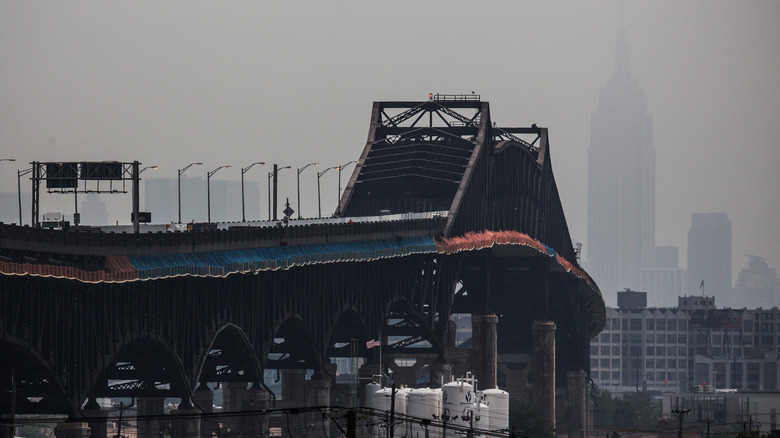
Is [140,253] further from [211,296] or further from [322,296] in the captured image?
[322,296]

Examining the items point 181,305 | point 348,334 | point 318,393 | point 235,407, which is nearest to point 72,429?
point 181,305

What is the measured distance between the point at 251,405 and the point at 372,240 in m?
23.0

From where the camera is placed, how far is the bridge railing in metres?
115

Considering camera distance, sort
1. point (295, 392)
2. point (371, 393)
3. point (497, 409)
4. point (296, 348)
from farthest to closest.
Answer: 1. point (295, 392)
2. point (296, 348)
3. point (497, 409)
4. point (371, 393)

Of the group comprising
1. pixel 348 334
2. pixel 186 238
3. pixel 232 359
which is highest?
pixel 186 238

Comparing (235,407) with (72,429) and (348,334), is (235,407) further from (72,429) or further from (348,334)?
(72,429)

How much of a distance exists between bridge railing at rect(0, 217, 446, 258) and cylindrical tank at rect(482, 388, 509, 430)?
1848 centimetres

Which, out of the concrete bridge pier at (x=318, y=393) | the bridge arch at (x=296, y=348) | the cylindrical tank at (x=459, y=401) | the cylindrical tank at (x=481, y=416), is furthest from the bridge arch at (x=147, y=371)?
the concrete bridge pier at (x=318, y=393)

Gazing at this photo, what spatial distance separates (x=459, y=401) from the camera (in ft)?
522

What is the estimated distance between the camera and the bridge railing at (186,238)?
377 feet

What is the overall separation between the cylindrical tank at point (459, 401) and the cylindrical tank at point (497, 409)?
332 cm

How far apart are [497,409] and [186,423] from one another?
31.7m

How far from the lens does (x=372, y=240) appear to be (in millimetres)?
178875

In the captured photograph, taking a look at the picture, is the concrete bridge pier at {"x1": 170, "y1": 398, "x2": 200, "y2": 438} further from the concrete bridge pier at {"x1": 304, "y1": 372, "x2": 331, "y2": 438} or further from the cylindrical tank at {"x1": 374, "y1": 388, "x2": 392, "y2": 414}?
the concrete bridge pier at {"x1": 304, "y1": 372, "x2": 331, "y2": 438}
